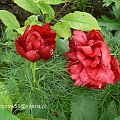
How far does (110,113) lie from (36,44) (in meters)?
0.35

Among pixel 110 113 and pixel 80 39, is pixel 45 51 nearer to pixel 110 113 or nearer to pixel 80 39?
pixel 80 39

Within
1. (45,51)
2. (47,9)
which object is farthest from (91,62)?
(47,9)

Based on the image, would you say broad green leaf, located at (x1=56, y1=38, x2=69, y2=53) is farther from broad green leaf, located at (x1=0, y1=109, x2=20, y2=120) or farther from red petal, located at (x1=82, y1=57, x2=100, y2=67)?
broad green leaf, located at (x1=0, y1=109, x2=20, y2=120)

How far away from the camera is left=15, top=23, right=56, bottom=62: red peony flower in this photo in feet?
3.59

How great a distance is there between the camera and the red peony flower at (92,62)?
3.74ft

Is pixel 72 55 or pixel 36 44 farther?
pixel 72 55

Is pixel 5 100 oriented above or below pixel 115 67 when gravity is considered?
below

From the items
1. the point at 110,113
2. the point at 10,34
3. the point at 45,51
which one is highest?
the point at 45,51

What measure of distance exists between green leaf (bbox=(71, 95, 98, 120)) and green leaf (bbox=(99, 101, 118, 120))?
0.03m

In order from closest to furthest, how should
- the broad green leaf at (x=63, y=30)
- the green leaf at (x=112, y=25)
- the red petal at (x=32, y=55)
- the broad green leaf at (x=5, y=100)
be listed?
the red petal at (x=32, y=55)
the broad green leaf at (x=5, y=100)
the broad green leaf at (x=63, y=30)
the green leaf at (x=112, y=25)

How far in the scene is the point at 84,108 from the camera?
1.26 meters

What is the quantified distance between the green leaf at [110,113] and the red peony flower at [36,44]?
0.29 m

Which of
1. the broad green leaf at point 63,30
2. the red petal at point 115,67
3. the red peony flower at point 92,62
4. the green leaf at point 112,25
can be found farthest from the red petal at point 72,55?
the green leaf at point 112,25

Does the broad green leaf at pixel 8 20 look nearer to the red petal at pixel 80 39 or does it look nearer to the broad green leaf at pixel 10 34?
the broad green leaf at pixel 10 34
